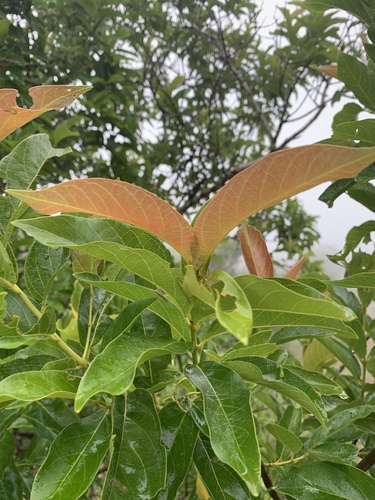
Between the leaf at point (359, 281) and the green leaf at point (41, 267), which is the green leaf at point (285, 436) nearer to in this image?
the leaf at point (359, 281)

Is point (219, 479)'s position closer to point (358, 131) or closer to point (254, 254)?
point (254, 254)

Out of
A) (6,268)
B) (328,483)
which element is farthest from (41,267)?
(328,483)

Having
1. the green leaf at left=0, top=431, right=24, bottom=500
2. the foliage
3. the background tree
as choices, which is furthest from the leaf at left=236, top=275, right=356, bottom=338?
the background tree

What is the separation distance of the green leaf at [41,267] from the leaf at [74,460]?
16 cm

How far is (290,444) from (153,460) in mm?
250

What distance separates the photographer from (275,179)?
387 mm

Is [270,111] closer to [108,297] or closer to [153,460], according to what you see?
[108,297]

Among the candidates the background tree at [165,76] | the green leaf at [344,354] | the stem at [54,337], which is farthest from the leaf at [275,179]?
the background tree at [165,76]

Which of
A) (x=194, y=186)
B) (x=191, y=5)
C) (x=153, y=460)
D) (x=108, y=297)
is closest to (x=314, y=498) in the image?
(x=153, y=460)

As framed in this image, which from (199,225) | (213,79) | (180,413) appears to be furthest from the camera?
(213,79)

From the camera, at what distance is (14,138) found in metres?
1.46

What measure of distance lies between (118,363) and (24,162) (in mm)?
301

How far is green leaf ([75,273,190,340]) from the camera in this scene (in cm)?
46

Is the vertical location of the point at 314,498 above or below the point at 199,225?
below
